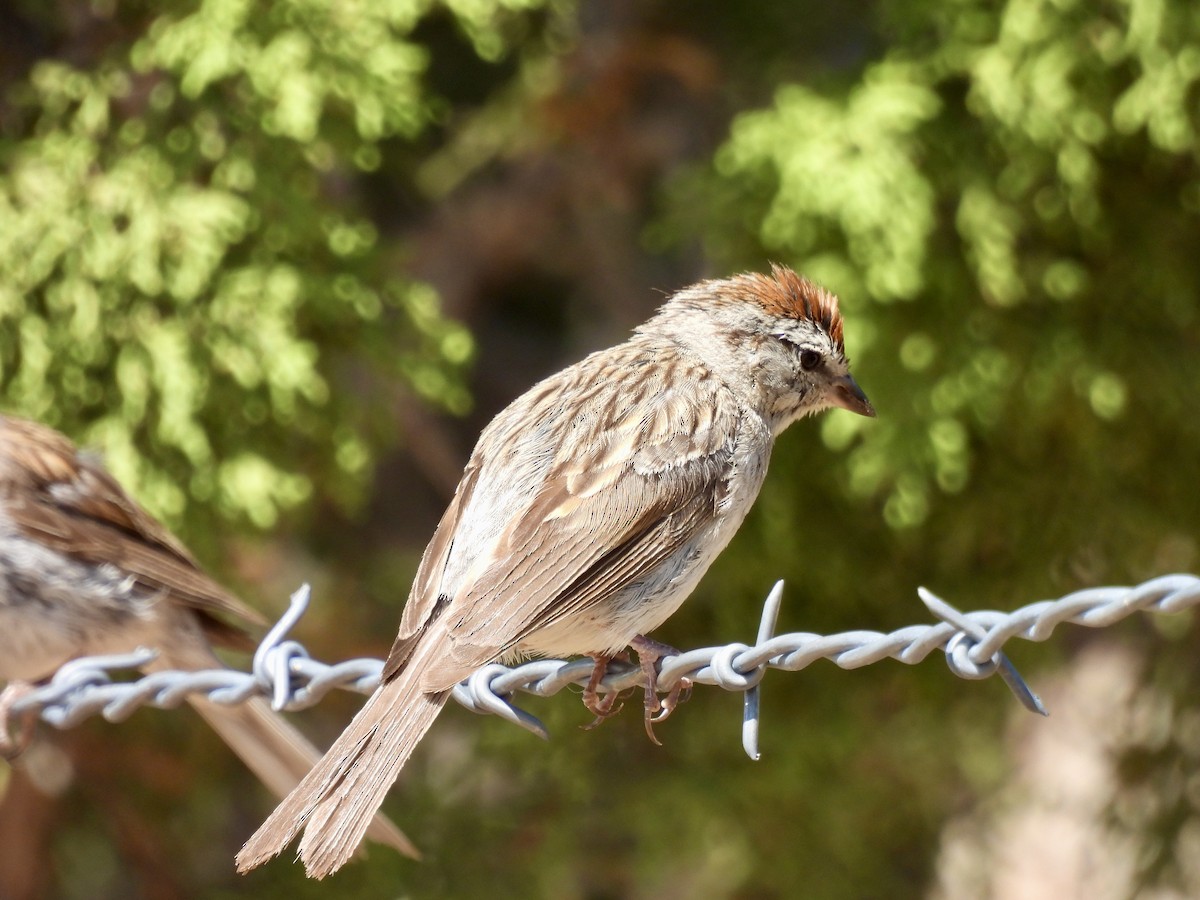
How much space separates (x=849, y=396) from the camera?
144 inches

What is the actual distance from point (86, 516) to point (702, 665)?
7.59 ft

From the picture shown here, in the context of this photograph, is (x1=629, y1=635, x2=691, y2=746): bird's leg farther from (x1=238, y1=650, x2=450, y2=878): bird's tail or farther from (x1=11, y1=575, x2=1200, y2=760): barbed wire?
(x1=238, y1=650, x2=450, y2=878): bird's tail

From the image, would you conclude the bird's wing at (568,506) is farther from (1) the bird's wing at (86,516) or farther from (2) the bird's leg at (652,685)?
(1) the bird's wing at (86,516)

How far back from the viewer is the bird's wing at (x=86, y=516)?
4125mm

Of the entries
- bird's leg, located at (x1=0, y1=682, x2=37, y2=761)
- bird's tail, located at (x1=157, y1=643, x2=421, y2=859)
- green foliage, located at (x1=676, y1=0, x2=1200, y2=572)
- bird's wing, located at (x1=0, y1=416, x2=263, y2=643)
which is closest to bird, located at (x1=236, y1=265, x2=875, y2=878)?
green foliage, located at (x1=676, y1=0, x2=1200, y2=572)

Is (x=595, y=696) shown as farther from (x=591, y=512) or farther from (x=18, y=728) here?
(x=18, y=728)

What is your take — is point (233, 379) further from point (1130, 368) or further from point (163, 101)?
point (1130, 368)

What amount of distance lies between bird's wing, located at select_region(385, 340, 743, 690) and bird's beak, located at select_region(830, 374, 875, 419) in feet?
1.16

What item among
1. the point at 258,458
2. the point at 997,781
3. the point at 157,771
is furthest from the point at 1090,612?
the point at 157,771

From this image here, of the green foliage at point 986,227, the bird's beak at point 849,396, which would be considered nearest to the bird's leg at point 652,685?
the bird's beak at point 849,396

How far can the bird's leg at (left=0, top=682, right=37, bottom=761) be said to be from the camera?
3.88 meters

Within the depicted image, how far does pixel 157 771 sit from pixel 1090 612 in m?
4.26

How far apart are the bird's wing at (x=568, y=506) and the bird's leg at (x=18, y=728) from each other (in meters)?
1.47

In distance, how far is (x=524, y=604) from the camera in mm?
2838
